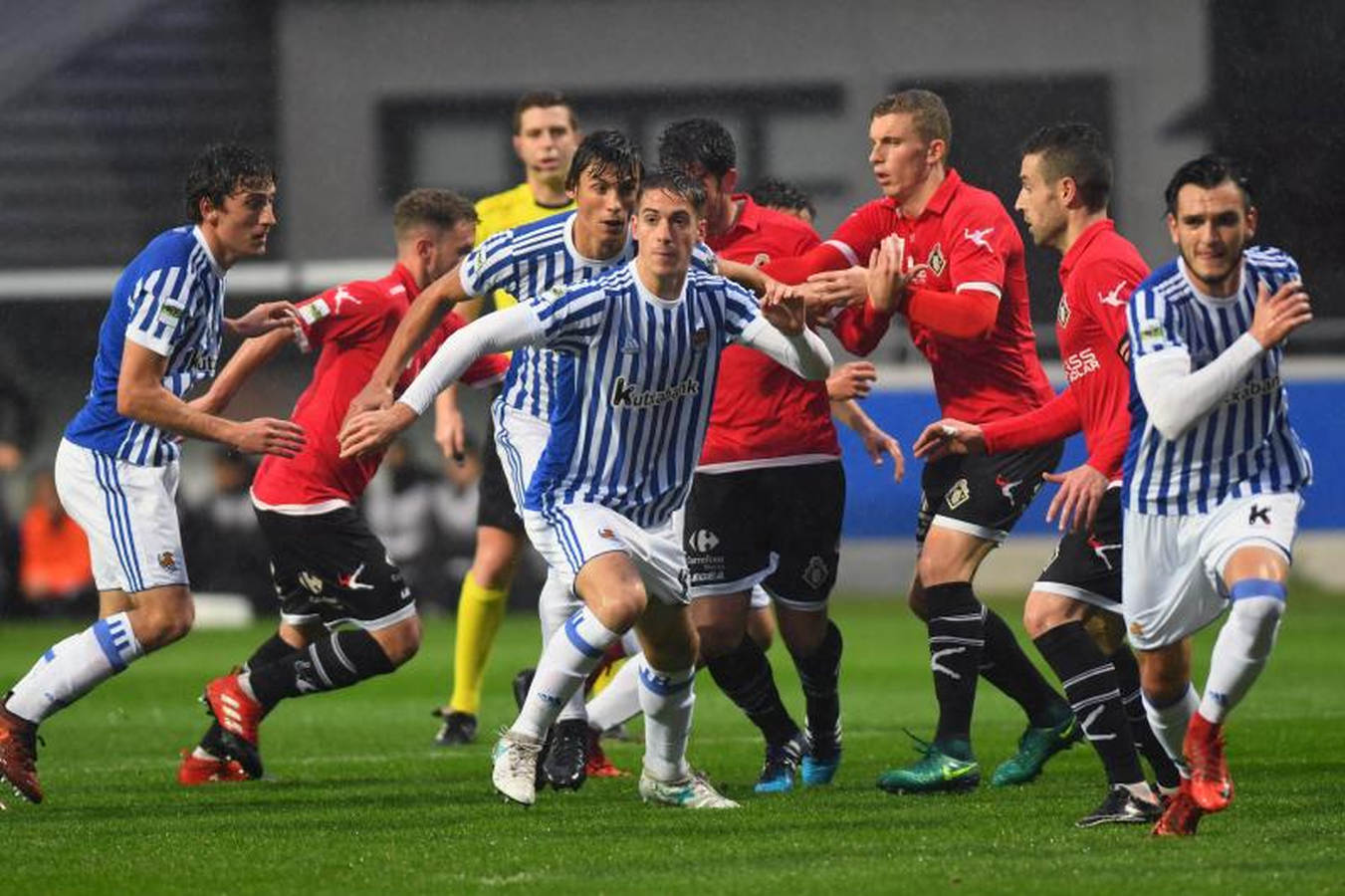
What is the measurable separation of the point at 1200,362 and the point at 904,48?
45.0 ft

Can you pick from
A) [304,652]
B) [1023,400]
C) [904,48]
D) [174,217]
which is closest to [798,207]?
[1023,400]

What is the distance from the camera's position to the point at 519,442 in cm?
779

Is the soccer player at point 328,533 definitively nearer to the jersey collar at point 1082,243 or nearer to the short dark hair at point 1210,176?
the jersey collar at point 1082,243

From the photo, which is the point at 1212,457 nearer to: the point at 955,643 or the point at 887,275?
the point at 887,275

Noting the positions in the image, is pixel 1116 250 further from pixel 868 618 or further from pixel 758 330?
pixel 868 618

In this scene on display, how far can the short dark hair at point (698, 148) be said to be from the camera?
7660 mm

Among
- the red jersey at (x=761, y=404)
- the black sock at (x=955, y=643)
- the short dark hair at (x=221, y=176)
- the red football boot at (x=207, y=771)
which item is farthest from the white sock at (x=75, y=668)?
the black sock at (x=955, y=643)

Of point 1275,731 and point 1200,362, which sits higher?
point 1200,362

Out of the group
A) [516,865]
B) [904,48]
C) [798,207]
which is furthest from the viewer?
[904,48]

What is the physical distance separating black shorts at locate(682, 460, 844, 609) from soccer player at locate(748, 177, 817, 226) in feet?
4.20

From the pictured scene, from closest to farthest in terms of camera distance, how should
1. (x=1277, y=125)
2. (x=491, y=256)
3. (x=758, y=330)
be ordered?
1. (x=758, y=330)
2. (x=491, y=256)
3. (x=1277, y=125)

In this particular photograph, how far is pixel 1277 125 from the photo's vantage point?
16.6 m

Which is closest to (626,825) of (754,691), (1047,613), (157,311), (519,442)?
(754,691)

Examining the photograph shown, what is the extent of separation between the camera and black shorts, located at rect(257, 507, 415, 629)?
827cm
